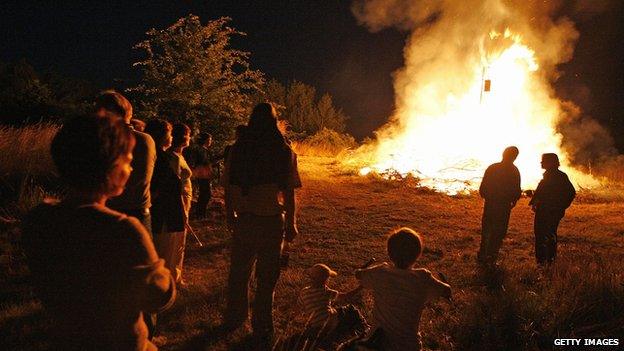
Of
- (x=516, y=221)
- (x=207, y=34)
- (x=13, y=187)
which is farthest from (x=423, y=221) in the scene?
(x=13, y=187)

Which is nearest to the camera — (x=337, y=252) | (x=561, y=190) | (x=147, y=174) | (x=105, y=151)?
(x=105, y=151)

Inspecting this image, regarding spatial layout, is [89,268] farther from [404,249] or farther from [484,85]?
[484,85]

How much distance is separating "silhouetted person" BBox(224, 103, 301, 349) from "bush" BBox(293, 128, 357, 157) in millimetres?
17216

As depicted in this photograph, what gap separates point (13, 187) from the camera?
765cm

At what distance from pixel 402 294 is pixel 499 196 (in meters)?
4.27

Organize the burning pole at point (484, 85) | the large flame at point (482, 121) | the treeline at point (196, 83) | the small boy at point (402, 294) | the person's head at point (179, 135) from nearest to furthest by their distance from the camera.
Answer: the small boy at point (402, 294)
the person's head at point (179, 135)
the treeline at point (196, 83)
the burning pole at point (484, 85)
the large flame at point (482, 121)

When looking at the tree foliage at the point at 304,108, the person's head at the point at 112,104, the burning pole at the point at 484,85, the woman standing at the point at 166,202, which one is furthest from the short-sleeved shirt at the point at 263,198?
the tree foliage at the point at 304,108

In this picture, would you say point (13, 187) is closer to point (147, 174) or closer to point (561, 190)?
point (147, 174)

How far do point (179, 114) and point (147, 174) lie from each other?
788cm

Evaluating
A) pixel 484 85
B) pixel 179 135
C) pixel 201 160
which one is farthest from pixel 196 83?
pixel 484 85

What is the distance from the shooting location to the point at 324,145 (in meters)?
23.3

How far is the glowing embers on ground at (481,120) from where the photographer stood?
55.1 ft

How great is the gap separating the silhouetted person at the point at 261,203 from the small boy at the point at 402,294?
1196mm

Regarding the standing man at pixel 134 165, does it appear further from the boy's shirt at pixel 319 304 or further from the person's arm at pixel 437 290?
the person's arm at pixel 437 290
